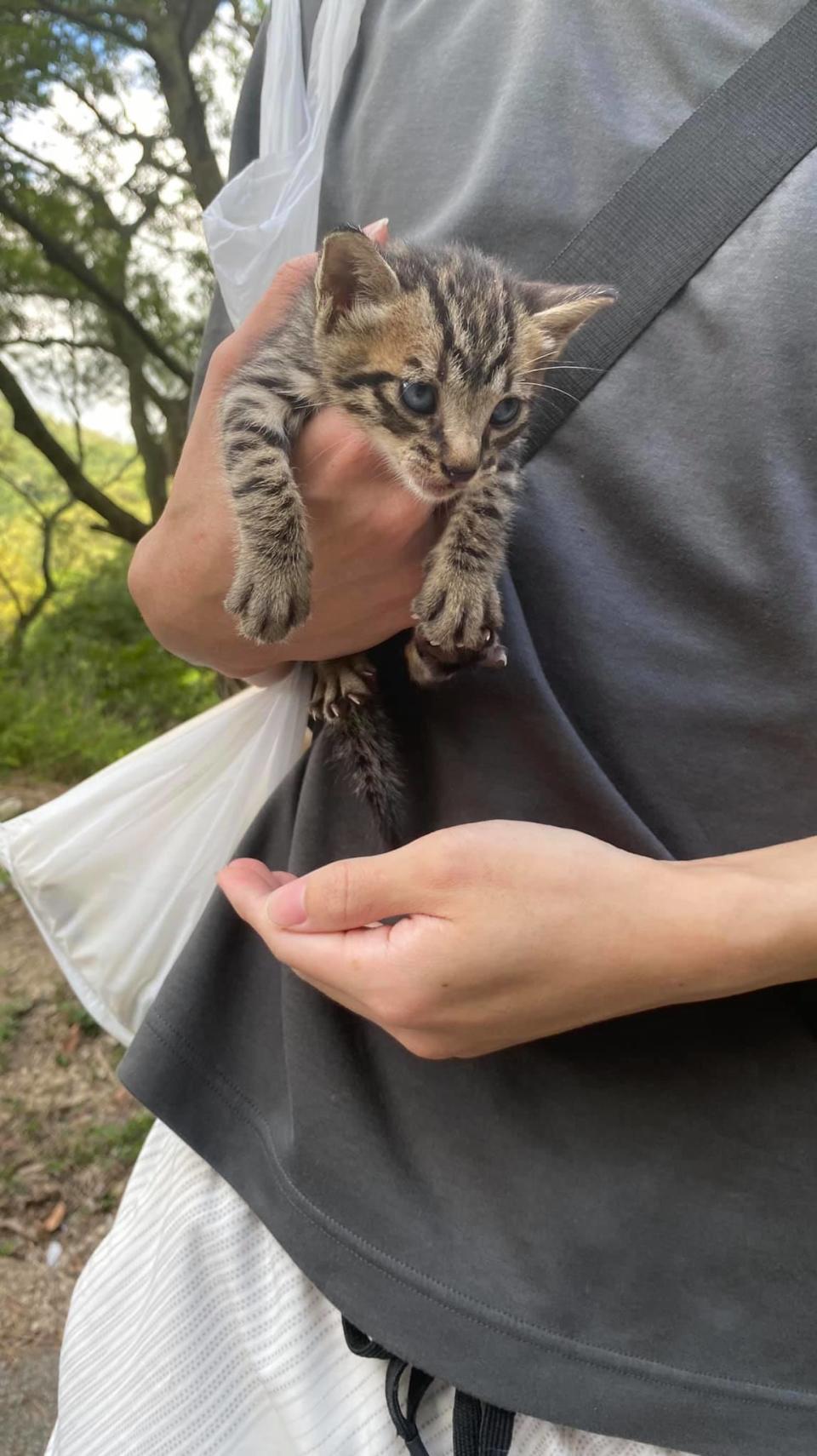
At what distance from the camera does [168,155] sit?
394 centimetres

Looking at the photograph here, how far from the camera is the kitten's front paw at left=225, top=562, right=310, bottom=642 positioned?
132 cm

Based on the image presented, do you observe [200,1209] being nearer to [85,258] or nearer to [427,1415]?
[427,1415]

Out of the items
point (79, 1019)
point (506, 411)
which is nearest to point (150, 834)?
point (506, 411)

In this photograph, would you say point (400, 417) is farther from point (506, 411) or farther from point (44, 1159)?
point (44, 1159)

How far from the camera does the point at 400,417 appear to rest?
63.3 inches

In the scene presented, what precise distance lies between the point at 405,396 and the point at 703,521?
0.60m

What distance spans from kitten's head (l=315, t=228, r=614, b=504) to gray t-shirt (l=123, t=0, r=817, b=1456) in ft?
0.25

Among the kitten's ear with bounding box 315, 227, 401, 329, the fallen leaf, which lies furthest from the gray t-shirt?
the fallen leaf

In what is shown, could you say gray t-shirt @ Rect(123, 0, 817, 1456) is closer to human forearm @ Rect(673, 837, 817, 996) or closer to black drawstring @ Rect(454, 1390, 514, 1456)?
black drawstring @ Rect(454, 1390, 514, 1456)

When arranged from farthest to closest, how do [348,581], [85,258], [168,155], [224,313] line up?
[85,258] < [168,155] < [224,313] < [348,581]

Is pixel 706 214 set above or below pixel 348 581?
above

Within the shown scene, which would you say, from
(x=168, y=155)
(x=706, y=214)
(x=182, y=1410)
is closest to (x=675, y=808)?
(x=706, y=214)

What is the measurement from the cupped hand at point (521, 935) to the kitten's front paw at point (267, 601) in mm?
381

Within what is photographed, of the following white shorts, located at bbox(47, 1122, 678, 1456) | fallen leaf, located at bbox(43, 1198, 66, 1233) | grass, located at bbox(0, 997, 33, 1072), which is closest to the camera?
white shorts, located at bbox(47, 1122, 678, 1456)
